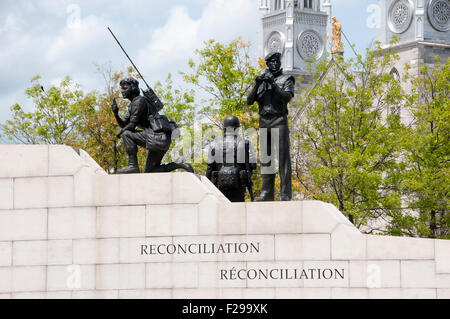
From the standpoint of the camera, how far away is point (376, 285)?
14.3 metres

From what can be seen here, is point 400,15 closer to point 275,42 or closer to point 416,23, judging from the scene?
point 416,23

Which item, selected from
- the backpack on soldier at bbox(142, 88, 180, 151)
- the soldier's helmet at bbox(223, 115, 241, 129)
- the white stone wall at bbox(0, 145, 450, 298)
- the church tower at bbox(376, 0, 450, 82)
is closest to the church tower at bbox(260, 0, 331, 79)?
the church tower at bbox(376, 0, 450, 82)

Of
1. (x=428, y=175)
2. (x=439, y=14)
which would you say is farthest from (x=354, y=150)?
(x=439, y=14)

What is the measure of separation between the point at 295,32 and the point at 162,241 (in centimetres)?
11276

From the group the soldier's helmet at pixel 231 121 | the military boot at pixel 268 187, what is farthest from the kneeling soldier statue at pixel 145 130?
the military boot at pixel 268 187

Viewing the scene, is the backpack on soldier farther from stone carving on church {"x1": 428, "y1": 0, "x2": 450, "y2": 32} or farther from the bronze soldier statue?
stone carving on church {"x1": 428, "y1": 0, "x2": 450, "y2": 32}

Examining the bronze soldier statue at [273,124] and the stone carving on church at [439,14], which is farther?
the stone carving on church at [439,14]

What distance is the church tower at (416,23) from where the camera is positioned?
2990 inches

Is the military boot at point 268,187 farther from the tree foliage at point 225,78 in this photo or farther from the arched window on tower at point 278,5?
the arched window on tower at point 278,5

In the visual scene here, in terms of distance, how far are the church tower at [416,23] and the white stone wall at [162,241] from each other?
60.6 m

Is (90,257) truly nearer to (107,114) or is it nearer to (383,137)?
(383,137)

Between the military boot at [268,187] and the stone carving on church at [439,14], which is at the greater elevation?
the stone carving on church at [439,14]

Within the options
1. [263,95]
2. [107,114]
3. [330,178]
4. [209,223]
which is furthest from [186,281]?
[107,114]

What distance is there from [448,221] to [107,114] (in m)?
15.6
